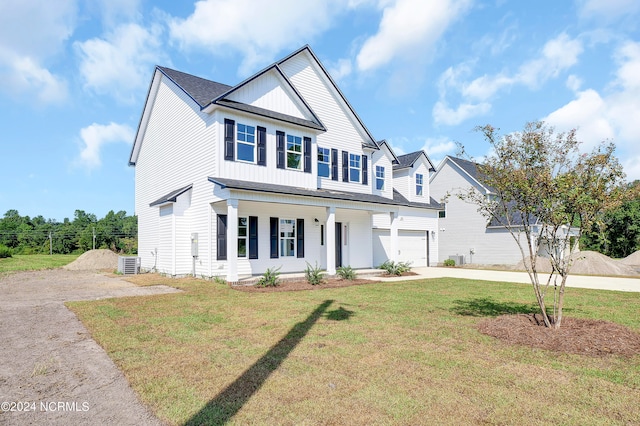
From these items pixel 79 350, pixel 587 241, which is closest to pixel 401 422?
pixel 79 350

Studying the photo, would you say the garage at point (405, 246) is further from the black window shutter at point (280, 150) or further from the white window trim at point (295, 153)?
the black window shutter at point (280, 150)

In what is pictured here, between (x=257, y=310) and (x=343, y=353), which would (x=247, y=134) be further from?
(x=343, y=353)

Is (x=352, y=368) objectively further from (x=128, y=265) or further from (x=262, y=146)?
(x=128, y=265)

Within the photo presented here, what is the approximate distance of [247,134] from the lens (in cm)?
1490

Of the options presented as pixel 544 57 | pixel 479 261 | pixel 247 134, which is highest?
pixel 544 57

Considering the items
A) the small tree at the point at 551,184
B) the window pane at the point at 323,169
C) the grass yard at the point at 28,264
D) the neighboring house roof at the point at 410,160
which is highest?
the neighboring house roof at the point at 410,160

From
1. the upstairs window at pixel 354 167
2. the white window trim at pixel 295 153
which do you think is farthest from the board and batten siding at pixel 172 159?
the upstairs window at pixel 354 167

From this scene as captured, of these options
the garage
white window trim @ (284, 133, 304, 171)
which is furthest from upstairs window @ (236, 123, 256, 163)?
the garage

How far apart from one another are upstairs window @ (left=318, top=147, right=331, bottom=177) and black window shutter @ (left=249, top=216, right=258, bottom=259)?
4.46 meters

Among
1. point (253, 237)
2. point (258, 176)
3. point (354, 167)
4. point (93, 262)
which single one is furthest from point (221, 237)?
point (93, 262)

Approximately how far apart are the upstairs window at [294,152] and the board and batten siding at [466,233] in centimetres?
1403

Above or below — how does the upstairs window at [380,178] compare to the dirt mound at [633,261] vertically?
above

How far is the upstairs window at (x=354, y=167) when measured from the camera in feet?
64.5

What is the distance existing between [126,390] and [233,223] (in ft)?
30.3
